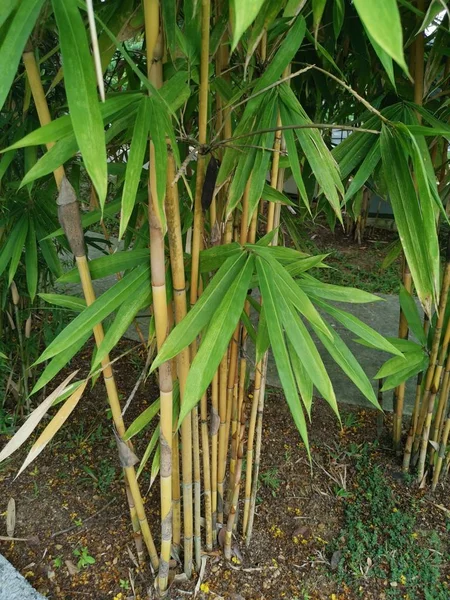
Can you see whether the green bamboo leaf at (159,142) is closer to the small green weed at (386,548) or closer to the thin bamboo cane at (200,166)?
the thin bamboo cane at (200,166)

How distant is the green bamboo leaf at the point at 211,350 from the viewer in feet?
2.46

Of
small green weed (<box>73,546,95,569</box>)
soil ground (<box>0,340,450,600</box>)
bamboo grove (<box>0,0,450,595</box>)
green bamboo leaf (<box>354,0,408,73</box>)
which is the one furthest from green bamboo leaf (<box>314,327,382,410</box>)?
small green weed (<box>73,546,95,569</box>)

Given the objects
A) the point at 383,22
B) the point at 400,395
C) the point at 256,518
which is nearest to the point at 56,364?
the point at 383,22

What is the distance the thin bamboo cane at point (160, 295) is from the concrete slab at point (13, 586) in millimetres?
301

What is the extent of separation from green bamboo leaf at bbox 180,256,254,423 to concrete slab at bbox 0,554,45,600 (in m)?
0.78

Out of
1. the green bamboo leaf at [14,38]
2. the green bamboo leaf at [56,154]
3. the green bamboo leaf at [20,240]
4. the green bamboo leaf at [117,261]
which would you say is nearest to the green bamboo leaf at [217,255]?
the green bamboo leaf at [117,261]

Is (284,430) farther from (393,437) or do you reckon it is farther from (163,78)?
(163,78)

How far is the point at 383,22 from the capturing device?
39cm

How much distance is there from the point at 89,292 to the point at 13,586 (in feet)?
2.58

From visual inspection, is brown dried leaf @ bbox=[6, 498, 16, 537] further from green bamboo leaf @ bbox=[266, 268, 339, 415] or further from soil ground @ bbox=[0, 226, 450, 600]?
green bamboo leaf @ bbox=[266, 268, 339, 415]

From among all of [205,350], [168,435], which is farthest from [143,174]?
[168,435]

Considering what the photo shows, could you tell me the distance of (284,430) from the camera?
1.84m

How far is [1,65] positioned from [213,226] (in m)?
0.51

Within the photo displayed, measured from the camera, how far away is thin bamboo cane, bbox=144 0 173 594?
733mm
